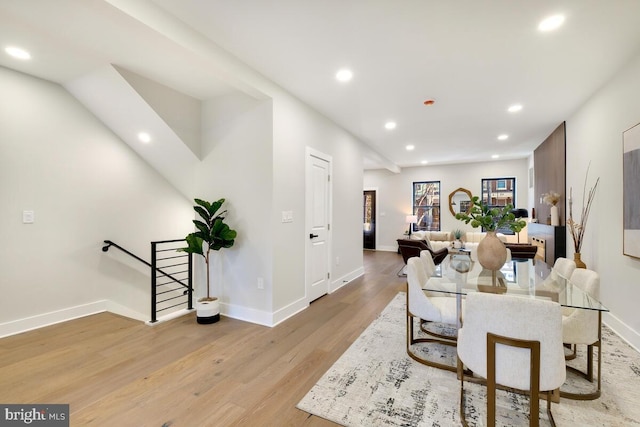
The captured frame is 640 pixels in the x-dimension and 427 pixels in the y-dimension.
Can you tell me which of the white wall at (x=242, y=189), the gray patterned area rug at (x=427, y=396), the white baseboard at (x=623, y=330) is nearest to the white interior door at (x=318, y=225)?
the white wall at (x=242, y=189)

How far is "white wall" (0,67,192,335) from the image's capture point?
3.04 m

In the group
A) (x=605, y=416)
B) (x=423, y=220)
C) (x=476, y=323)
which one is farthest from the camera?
(x=423, y=220)

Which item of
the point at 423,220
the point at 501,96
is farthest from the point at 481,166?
the point at 501,96

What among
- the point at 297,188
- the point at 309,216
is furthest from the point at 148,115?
the point at 309,216

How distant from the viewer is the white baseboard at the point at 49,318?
9.77 ft

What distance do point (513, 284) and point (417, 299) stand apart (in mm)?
763

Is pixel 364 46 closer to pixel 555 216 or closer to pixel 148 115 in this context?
pixel 148 115

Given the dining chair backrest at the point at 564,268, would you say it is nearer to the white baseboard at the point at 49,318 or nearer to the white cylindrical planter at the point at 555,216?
the white cylindrical planter at the point at 555,216

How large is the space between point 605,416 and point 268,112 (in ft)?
12.1

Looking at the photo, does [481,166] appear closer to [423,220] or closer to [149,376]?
[423,220]

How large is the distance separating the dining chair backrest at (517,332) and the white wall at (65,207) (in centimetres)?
410

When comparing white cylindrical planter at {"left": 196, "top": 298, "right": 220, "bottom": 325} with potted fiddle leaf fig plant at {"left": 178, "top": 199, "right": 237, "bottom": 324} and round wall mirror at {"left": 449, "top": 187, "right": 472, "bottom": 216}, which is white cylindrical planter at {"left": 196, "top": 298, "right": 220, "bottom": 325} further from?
round wall mirror at {"left": 449, "top": 187, "right": 472, "bottom": 216}

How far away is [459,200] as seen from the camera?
8.67m

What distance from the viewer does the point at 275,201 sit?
3.32 metres
